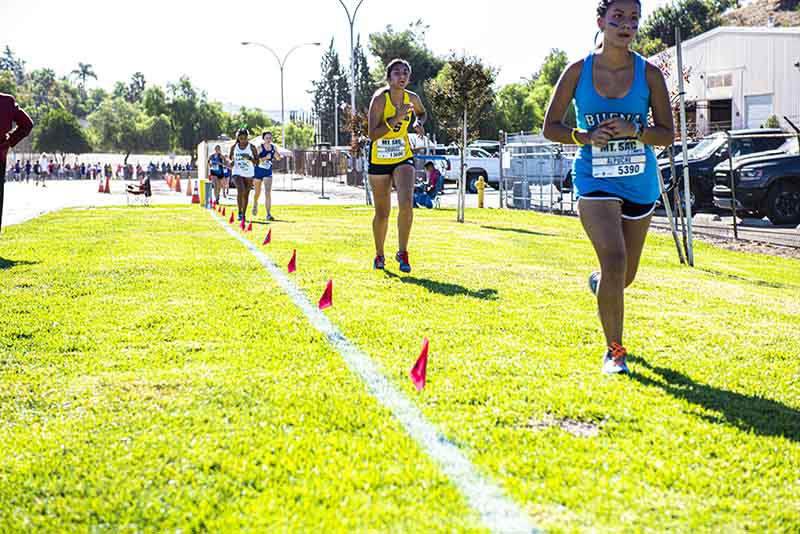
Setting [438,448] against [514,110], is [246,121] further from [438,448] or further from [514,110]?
[438,448]

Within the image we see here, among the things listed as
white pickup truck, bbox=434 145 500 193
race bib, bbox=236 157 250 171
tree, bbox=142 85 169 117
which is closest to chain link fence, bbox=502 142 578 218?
race bib, bbox=236 157 250 171

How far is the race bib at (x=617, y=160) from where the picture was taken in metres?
4.98

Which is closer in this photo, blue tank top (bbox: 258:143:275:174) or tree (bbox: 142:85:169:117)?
blue tank top (bbox: 258:143:275:174)

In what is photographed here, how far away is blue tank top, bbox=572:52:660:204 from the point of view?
498cm

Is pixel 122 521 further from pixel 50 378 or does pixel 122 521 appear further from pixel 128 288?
pixel 128 288

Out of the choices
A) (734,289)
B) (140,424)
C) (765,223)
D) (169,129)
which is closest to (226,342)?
(140,424)

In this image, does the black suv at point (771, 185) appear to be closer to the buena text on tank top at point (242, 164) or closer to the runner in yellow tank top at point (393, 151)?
the buena text on tank top at point (242, 164)

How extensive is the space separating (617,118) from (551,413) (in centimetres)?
183

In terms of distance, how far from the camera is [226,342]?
5.26 meters

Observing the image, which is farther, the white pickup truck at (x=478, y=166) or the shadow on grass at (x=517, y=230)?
the white pickup truck at (x=478, y=166)

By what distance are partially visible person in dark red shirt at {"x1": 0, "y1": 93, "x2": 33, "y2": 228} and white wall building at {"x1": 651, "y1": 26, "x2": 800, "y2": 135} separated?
132 feet

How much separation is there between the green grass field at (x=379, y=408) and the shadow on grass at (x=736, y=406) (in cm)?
2

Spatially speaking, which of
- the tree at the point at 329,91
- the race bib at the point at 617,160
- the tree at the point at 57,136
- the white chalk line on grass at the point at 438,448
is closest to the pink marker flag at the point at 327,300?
the white chalk line on grass at the point at 438,448

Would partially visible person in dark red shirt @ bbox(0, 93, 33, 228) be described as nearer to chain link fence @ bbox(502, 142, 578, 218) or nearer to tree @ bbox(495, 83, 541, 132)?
chain link fence @ bbox(502, 142, 578, 218)
